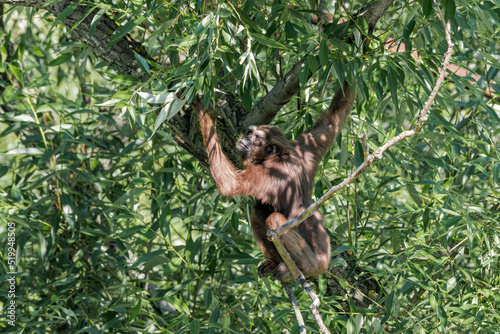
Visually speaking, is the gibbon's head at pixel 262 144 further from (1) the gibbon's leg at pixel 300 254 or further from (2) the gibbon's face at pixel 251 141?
(1) the gibbon's leg at pixel 300 254

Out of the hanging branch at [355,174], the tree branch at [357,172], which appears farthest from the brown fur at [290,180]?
the tree branch at [357,172]

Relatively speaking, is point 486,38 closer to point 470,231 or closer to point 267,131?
point 470,231

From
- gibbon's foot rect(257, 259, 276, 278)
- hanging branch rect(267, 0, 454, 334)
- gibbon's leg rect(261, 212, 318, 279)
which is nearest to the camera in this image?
hanging branch rect(267, 0, 454, 334)

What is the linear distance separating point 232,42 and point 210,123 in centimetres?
76

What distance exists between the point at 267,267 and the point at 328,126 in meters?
1.46

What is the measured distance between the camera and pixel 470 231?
434cm

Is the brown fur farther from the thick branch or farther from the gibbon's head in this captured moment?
the thick branch

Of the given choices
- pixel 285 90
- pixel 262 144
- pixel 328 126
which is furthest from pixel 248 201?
pixel 285 90

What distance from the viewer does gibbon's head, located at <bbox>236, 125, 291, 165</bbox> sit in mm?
4756

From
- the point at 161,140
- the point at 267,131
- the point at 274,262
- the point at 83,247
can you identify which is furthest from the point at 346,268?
the point at 83,247

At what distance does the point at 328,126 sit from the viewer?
4.93 m

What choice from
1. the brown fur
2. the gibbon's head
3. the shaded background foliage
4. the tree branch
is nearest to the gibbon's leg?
the brown fur

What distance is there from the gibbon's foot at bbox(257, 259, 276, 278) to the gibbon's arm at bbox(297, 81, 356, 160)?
3.62ft

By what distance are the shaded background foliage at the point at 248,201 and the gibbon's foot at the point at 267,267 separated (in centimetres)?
7
